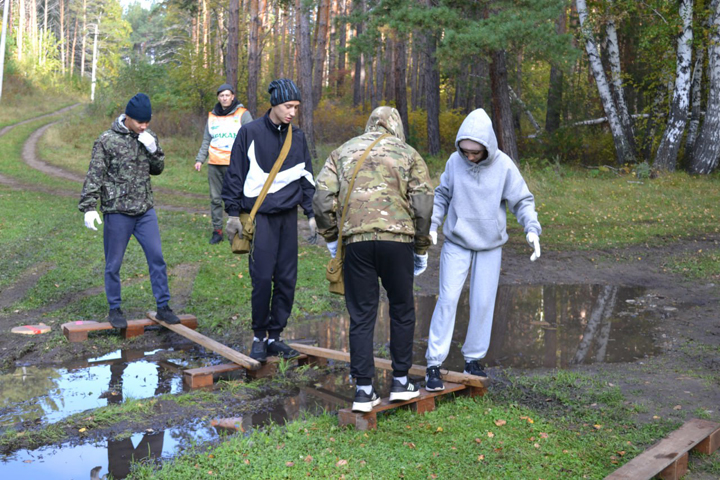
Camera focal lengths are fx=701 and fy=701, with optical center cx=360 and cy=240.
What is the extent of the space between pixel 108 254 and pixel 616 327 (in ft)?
17.2

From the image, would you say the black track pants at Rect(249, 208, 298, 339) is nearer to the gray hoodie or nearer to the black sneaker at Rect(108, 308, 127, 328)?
the gray hoodie

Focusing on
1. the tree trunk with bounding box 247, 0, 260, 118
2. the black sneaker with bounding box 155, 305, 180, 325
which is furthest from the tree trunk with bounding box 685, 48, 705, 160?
the black sneaker with bounding box 155, 305, 180, 325

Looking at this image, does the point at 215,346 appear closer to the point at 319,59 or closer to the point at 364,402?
the point at 364,402

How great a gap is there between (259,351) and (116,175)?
2.20 metres

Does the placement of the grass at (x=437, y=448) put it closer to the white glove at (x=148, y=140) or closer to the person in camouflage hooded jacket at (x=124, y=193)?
the person in camouflage hooded jacket at (x=124, y=193)

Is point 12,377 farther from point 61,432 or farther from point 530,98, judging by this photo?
point 530,98

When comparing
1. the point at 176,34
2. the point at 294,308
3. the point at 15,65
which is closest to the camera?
the point at 294,308

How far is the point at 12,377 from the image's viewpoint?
570 centimetres

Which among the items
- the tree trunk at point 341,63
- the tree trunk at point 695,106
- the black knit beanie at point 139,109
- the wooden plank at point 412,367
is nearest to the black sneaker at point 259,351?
the wooden plank at point 412,367

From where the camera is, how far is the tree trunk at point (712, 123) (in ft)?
60.7

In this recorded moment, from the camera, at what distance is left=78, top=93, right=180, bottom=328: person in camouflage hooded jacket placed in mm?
6492

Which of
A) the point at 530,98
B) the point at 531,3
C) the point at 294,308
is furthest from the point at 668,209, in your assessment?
the point at 530,98

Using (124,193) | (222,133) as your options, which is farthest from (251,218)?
(222,133)

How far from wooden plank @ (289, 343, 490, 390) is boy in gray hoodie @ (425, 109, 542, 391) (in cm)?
17
